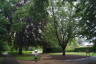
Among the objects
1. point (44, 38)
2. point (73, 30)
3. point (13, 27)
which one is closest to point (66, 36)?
point (73, 30)

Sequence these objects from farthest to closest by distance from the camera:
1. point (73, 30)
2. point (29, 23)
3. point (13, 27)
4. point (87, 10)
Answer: point (29, 23), point (13, 27), point (73, 30), point (87, 10)

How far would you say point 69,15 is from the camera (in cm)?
2912

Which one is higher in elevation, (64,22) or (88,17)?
(64,22)

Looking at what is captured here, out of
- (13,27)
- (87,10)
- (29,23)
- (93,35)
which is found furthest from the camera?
(29,23)

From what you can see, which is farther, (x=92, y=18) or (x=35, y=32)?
(x=35, y=32)

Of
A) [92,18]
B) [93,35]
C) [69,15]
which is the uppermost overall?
[69,15]

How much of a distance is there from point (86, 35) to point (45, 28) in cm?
1718

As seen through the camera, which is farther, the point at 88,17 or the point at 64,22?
the point at 64,22

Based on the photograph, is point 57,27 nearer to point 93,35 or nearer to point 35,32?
point 35,32

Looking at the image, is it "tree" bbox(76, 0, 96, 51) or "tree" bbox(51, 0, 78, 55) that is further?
"tree" bbox(51, 0, 78, 55)

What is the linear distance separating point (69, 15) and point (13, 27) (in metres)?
9.88

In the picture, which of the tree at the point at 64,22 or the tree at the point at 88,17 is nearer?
the tree at the point at 88,17

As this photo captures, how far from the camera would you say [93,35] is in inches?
645

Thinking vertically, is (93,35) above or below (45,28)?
below
